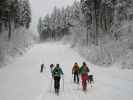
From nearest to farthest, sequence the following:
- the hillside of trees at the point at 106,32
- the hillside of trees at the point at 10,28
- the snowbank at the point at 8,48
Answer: the hillside of trees at the point at 106,32 < the hillside of trees at the point at 10,28 < the snowbank at the point at 8,48

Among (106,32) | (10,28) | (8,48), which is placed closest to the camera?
(8,48)

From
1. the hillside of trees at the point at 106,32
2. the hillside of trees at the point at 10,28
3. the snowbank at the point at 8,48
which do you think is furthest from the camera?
the snowbank at the point at 8,48

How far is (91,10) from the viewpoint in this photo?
152ft

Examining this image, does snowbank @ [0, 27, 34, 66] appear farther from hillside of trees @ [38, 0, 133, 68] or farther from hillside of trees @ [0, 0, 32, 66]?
hillside of trees @ [38, 0, 133, 68]

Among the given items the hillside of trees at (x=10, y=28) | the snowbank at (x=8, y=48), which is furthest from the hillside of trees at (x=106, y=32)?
the hillside of trees at (x=10, y=28)

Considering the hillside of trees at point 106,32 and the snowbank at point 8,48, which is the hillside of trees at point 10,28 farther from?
the hillside of trees at point 106,32

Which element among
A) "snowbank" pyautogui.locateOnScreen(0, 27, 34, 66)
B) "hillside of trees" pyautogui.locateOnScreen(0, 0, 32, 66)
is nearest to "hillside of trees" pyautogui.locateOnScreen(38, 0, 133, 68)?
"snowbank" pyautogui.locateOnScreen(0, 27, 34, 66)

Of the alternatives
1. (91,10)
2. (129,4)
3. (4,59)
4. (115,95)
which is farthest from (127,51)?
(91,10)

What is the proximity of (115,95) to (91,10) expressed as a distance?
35.1 meters

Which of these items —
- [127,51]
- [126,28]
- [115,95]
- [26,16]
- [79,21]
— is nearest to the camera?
Result: [115,95]

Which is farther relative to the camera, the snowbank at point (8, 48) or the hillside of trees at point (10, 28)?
the snowbank at point (8, 48)

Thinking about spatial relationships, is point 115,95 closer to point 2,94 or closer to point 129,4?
point 2,94

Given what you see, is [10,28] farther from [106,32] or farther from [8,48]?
[106,32]

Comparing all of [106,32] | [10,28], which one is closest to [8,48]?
[10,28]
